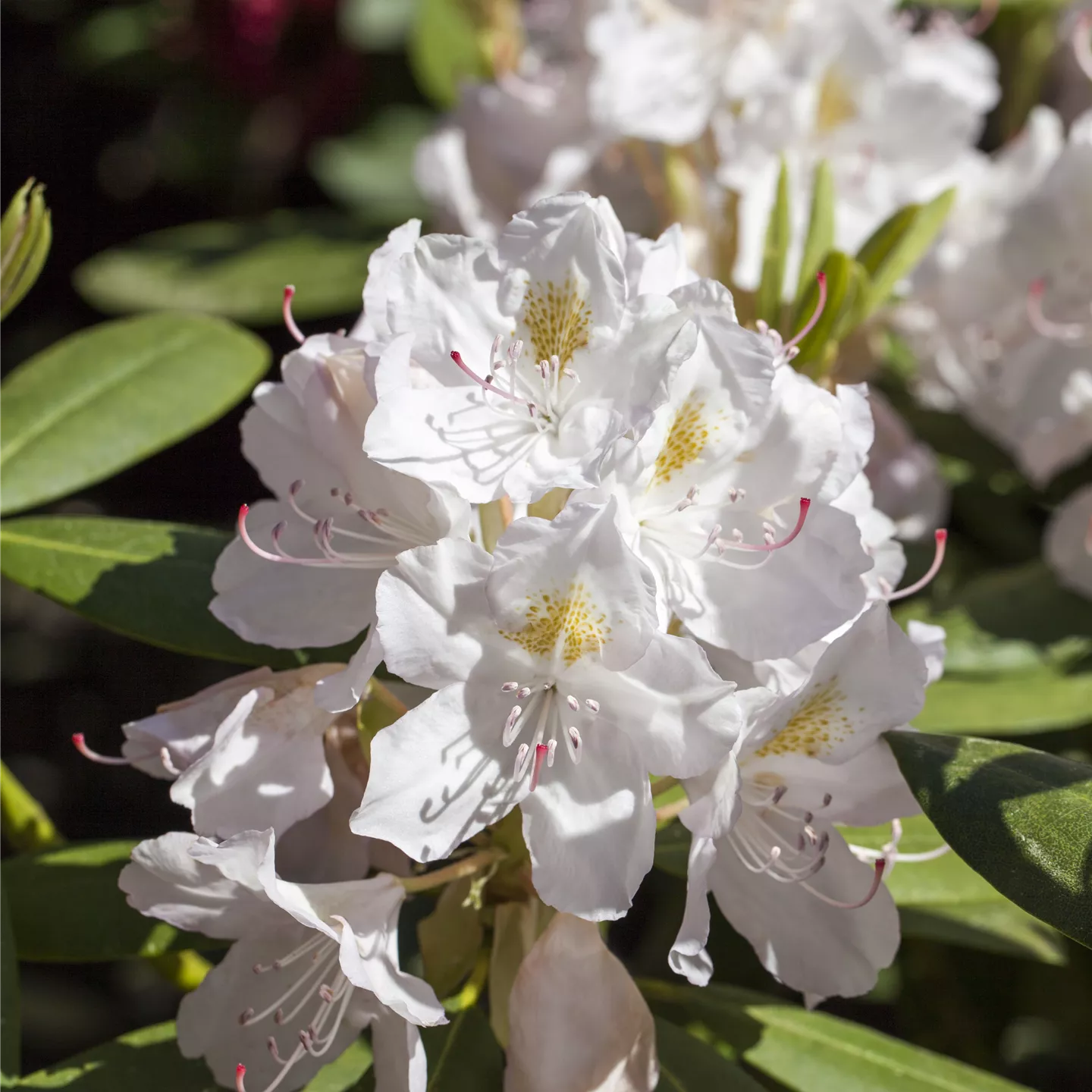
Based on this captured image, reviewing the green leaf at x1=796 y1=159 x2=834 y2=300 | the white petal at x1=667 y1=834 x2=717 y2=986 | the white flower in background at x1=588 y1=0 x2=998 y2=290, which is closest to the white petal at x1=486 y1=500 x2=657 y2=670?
the white petal at x1=667 y1=834 x2=717 y2=986

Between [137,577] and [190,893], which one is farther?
[137,577]

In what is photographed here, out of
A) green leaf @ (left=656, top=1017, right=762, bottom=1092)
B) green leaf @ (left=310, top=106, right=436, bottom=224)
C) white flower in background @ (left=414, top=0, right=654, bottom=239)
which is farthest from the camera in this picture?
green leaf @ (left=310, top=106, right=436, bottom=224)

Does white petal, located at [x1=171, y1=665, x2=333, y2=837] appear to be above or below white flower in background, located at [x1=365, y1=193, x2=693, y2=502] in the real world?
below

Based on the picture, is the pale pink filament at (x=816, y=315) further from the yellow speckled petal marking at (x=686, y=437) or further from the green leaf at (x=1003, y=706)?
the green leaf at (x=1003, y=706)

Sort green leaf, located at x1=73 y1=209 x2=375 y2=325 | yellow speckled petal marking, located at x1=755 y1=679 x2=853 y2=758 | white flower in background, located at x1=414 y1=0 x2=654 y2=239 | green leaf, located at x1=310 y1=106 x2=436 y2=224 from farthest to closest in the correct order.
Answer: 1. green leaf, located at x1=310 y1=106 x2=436 y2=224
2. green leaf, located at x1=73 y1=209 x2=375 y2=325
3. white flower in background, located at x1=414 y1=0 x2=654 y2=239
4. yellow speckled petal marking, located at x1=755 y1=679 x2=853 y2=758

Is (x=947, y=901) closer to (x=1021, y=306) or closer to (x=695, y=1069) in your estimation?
(x=695, y=1069)

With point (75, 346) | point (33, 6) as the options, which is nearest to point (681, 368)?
point (75, 346)

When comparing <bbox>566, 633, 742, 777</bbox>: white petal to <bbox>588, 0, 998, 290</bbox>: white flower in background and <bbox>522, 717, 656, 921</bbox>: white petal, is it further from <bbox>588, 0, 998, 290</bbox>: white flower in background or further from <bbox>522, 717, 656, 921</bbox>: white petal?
<bbox>588, 0, 998, 290</bbox>: white flower in background

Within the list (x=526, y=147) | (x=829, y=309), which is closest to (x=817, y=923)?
(x=829, y=309)
